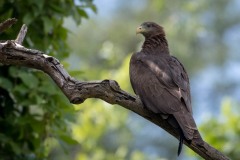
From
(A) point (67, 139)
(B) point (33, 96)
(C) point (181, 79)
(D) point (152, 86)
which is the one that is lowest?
(A) point (67, 139)

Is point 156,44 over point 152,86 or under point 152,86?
over

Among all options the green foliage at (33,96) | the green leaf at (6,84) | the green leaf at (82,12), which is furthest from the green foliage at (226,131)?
the green leaf at (6,84)

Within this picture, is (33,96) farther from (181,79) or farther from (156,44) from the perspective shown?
(156,44)

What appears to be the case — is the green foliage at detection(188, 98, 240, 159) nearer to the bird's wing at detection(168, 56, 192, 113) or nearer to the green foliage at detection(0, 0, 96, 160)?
the bird's wing at detection(168, 56, 192, 113)

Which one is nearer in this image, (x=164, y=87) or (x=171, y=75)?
(x=164, y=87)

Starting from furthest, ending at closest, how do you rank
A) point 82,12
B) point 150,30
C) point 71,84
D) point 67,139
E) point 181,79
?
point 150,30 → point 82,12 → point 67,139 → point 181,79 → point 71,84

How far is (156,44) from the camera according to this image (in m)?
7.53

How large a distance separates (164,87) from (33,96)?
1.23 m

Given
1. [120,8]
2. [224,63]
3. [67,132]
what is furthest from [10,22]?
[224,63]

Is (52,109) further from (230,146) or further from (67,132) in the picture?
(230,146)

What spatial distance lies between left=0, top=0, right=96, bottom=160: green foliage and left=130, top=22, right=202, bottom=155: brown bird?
2.46 ft

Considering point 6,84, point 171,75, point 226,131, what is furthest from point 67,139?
point 226,131

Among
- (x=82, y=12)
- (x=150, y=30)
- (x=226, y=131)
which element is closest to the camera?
(x=82, y=12)

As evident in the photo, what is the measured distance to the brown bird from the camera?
575cm
